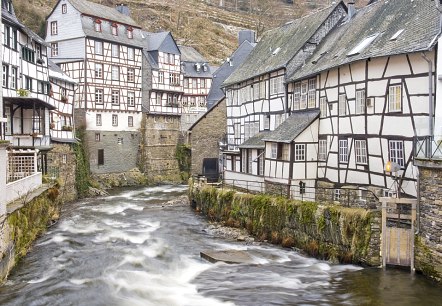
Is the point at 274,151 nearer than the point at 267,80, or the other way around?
the point at 274,151

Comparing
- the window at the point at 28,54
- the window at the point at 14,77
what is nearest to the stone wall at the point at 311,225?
the window at the point at 14,77

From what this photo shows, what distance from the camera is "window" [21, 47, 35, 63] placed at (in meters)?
29.3

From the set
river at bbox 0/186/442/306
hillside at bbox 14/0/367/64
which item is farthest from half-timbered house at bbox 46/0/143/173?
river at bbox 0/186/442/306

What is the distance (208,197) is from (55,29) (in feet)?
81.7

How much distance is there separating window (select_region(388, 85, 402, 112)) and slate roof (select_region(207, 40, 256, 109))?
28.2 metres

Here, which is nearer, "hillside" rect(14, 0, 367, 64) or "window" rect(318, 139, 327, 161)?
"window" rect(318, 139, 327, 161)

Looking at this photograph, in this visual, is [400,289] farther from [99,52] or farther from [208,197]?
[99,52]

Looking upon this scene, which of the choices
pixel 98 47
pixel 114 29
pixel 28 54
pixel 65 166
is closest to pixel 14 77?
pixel 28 54

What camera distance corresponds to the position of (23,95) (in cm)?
2652

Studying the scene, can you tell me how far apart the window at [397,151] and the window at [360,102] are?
221 cm

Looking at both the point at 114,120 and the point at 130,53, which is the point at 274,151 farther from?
the point at 130,53

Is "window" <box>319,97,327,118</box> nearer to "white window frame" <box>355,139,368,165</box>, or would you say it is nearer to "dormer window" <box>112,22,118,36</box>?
"white window frame" <box>355,139,368,165</box>

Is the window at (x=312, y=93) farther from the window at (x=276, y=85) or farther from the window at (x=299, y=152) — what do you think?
the window at (x=276, y=85)

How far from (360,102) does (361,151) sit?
6.60ft
